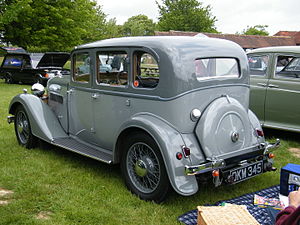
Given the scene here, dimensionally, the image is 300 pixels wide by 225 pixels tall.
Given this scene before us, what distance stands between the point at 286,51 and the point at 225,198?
352cm

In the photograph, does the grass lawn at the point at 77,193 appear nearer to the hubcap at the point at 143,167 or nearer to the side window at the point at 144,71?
the hubcap at the point at 143,167

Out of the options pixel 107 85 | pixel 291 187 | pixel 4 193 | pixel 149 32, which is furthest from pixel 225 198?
pixel 149 32

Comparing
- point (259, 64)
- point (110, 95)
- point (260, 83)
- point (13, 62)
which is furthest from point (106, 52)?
point (13, 62)

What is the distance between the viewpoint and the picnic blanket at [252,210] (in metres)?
3.43

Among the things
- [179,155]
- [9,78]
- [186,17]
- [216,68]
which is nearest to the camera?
[179,155]

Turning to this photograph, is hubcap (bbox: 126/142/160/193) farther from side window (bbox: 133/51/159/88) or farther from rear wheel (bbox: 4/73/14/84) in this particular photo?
rear wheel (bbox: 4/73/14/84)

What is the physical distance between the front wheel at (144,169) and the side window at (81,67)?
1387 mm

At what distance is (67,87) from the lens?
17.4 feet

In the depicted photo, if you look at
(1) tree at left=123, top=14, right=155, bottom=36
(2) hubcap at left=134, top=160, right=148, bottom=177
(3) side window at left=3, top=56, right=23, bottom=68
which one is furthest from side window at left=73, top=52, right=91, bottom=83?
(1) tree at left=123, top=14, right=155, bottom=36

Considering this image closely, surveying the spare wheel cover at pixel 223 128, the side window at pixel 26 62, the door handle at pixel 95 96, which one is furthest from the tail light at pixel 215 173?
the side window at pixel 26 62

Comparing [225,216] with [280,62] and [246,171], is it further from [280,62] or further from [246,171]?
[280,62]

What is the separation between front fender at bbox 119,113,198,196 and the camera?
11.2 ft

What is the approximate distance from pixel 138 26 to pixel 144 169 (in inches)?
2814

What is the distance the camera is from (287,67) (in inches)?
248
